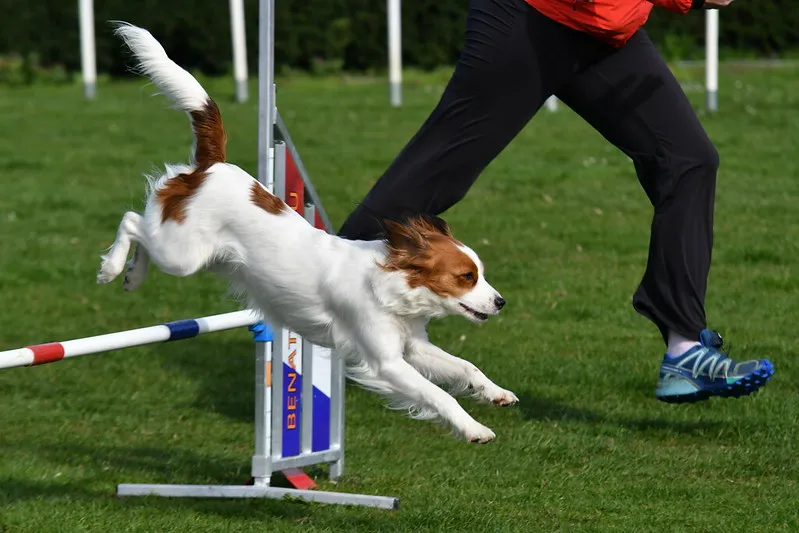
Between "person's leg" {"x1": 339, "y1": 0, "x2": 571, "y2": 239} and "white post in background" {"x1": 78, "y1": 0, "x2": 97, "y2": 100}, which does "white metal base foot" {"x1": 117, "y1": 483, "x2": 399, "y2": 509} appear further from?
"white post in background" {"x1": 78, "y1": 0, "x2": 97, "y2": 100}

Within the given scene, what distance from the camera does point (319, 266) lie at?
4180 mm

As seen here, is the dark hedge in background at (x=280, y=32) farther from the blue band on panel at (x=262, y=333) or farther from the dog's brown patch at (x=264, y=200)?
the dog's brown patch at (x=264, y=200)

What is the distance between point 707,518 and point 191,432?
244cm

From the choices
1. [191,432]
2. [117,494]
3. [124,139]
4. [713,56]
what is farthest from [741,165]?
[117,494]

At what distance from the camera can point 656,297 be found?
481 centimetres

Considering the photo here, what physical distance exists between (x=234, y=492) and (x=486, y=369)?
2.01 m

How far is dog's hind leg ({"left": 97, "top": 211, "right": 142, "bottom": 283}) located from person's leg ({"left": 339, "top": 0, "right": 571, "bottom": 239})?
27.7 inches

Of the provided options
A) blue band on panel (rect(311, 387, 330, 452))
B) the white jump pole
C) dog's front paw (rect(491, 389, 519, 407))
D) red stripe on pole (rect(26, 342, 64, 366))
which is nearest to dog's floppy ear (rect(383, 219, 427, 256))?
dog's front paw (rect(491, 389, 519, 407))

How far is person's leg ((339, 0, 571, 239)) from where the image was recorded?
4488 mm

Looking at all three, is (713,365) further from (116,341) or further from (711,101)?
(711,101)

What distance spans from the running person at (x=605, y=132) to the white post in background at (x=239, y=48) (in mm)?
9809

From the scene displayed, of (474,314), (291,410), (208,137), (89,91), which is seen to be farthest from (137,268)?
(89,91)

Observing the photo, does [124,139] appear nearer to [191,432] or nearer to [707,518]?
[191,432]

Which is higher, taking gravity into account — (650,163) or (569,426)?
(650,163)
